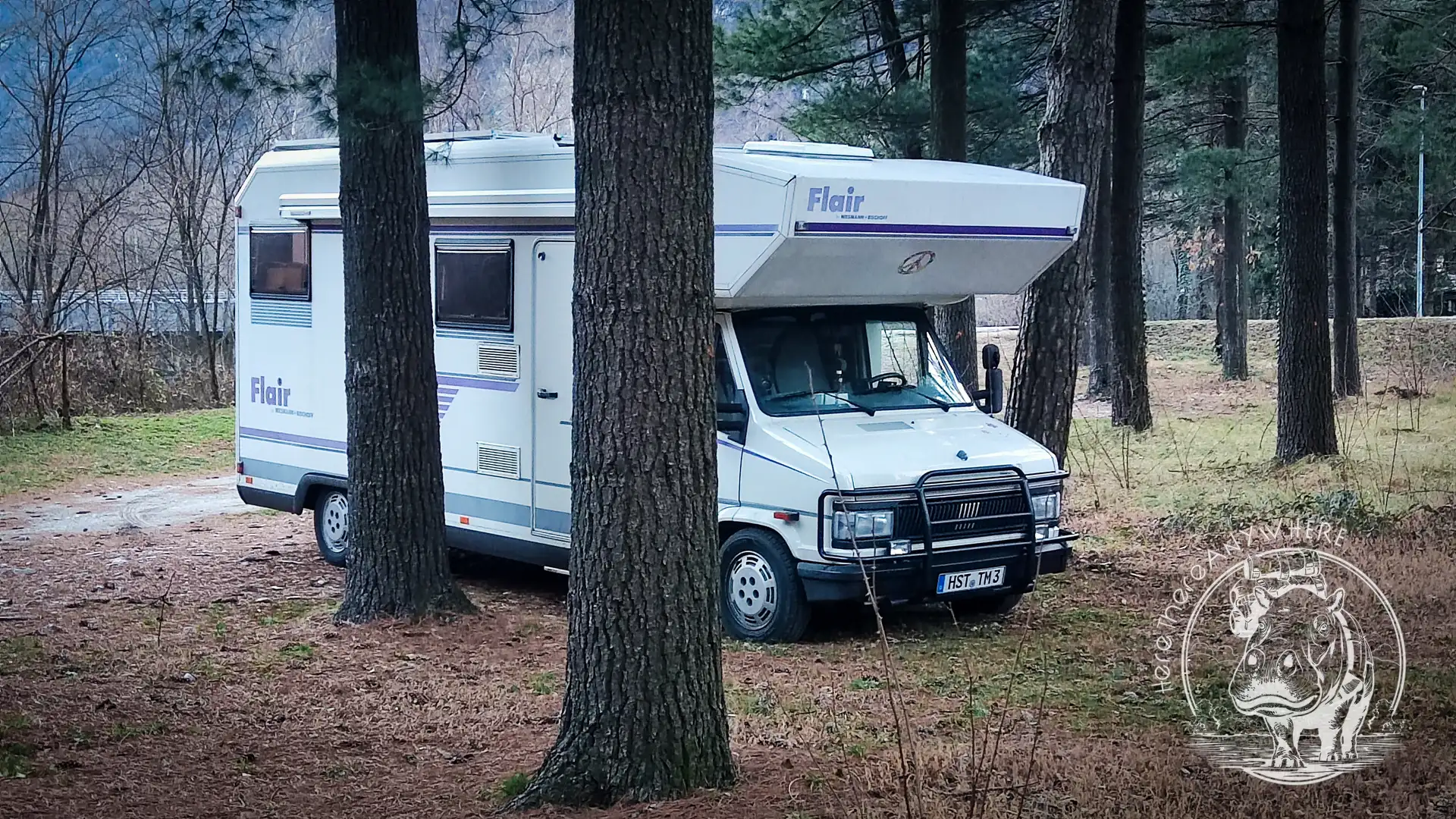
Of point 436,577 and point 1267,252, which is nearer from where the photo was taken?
point 436,577

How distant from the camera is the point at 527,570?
38.0ft

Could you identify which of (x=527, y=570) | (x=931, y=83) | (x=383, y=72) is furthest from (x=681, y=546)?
(x=931, y=83)

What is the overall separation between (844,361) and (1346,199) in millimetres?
14119

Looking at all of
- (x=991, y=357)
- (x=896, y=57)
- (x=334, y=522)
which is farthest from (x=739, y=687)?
(x=896, y=57)

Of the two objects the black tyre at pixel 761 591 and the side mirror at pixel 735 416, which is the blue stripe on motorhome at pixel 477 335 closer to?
the side mirror at pixel 735 416

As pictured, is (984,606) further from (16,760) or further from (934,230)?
(16,760)

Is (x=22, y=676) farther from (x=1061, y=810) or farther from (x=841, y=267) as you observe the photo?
(x=1061, y=810)

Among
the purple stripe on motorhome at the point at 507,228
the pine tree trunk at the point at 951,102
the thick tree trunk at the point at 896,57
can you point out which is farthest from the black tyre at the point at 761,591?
the thick tree trunk at the point at 896,57

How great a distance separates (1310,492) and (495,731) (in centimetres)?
832

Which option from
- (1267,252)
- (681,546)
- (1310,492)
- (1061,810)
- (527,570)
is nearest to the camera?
(1061,810)

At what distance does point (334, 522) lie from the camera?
11.4m

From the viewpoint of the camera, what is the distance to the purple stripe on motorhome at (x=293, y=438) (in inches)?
436

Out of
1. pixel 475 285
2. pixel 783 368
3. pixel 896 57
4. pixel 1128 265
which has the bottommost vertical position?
pixel 783 368

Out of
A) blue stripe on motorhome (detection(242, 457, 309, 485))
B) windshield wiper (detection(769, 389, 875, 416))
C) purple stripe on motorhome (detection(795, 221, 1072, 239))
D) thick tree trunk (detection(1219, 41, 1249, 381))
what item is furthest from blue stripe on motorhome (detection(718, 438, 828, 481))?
thick tree trunk (detection(1219, 41, 1249, 381))
